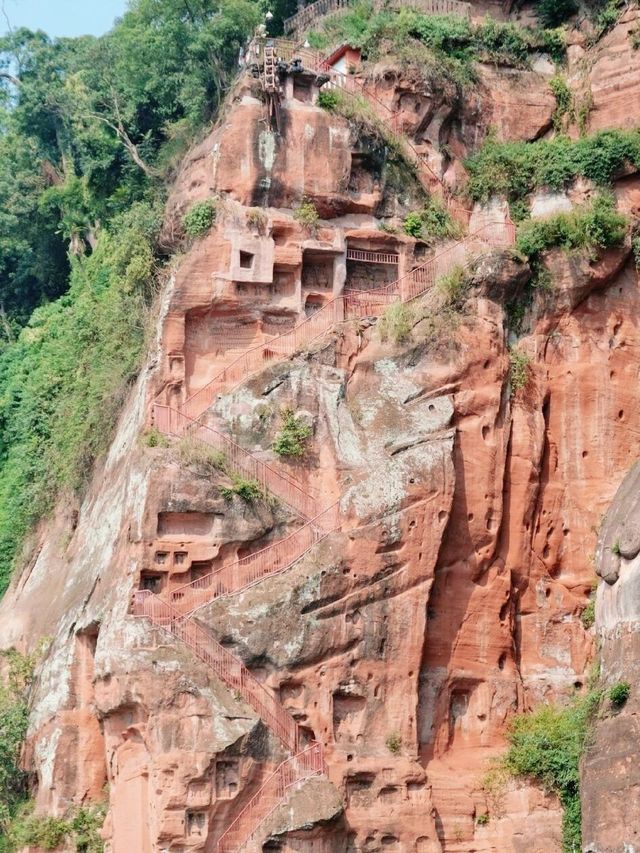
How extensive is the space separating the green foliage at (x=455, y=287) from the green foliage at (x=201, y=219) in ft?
15.7

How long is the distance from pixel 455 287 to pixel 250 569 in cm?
708

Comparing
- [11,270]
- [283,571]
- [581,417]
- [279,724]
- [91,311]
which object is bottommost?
[279,724]

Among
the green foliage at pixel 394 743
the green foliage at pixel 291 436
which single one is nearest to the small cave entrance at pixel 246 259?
the green foliage at pixel 291 436

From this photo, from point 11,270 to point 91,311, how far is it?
9.45 meters

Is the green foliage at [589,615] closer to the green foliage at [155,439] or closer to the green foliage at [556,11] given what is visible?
the green foliage at [155,439]

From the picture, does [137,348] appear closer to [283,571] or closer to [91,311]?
[91,311]

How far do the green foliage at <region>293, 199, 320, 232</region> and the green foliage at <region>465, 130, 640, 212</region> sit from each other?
4.10 meters

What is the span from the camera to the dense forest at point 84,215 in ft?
132

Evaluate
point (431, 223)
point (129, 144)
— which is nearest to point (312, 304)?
point (431, 223)

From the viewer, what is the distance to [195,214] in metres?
37.6

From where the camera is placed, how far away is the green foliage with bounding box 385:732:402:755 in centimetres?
3319

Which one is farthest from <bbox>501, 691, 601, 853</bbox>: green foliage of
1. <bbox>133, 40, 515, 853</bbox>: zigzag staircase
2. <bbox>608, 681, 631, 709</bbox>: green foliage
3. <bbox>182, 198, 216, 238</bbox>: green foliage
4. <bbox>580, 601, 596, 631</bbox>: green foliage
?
<bbox>182, 198, 216, 238</bbox>: green foliage

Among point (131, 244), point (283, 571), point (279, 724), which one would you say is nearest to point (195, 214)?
point (131, 244)

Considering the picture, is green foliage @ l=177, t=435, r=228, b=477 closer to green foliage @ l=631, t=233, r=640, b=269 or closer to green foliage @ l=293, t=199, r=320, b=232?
green foliage @ l=293, t=199, r=320, b=232
